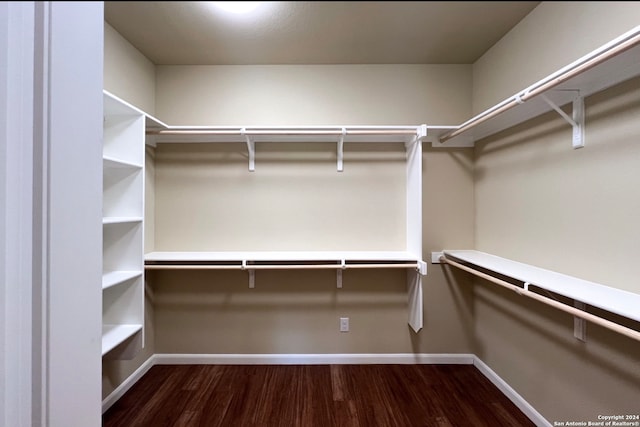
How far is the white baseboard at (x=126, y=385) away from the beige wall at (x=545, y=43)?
2517 mm

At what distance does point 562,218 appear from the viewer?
1327 mm

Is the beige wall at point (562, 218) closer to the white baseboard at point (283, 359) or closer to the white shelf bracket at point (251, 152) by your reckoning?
the white baseboard at point (283, 359)

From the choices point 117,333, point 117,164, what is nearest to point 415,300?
point 117,333

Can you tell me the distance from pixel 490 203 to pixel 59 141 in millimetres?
2192

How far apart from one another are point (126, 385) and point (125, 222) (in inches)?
46.3

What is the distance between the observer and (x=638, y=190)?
3.37ft

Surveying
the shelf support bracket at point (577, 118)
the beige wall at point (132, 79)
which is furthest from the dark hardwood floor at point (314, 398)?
the beige wall at point (132, 79)

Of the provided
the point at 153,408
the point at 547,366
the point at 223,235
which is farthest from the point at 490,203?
the point at 153,408

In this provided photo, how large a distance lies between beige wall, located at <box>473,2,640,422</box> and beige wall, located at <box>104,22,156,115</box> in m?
1.99

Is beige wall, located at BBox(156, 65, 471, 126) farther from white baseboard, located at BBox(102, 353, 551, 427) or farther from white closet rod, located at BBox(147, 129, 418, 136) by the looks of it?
white baseboard, located at BBox(102, 353, 551, 427)

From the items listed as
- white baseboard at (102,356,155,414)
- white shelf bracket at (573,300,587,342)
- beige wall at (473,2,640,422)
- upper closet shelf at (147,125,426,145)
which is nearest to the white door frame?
beige wall at (473,2,640,422)

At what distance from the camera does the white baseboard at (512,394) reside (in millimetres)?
1491

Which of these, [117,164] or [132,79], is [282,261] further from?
[132,79]

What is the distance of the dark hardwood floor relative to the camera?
5.00ft
